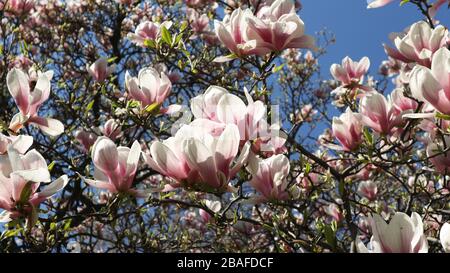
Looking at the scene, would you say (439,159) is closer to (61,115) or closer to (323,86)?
(61,115)

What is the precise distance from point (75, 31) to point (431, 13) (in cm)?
447

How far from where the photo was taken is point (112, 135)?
8.84 feet

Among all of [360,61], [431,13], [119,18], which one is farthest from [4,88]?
[431,13]

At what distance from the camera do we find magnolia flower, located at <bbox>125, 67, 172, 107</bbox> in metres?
1.91

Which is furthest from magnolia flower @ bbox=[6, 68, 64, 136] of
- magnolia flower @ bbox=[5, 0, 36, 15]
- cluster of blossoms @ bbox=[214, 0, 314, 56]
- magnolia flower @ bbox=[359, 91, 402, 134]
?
magnolia flower @ bbox=[5, 0, 36, 15]

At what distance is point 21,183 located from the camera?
1.20 meters

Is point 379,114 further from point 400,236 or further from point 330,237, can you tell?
point 400,236

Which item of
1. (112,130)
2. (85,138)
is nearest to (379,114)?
(112,130)

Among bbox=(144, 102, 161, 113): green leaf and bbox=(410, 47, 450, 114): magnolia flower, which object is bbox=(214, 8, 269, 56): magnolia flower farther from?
bbox=(410, 47, 450, 114): magnolia flower

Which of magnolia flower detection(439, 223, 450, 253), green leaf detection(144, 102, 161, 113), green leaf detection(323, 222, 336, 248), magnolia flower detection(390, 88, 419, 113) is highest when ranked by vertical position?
green leaf detection(144, 102, 161, 113)

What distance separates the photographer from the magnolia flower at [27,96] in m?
1.57

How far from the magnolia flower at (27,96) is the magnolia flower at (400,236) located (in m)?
1.16

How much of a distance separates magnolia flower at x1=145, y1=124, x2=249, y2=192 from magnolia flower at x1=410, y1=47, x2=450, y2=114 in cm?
52

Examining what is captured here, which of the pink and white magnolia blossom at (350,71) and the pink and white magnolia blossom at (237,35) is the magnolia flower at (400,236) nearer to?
the pink and white magnolia blossom at (237,35)
